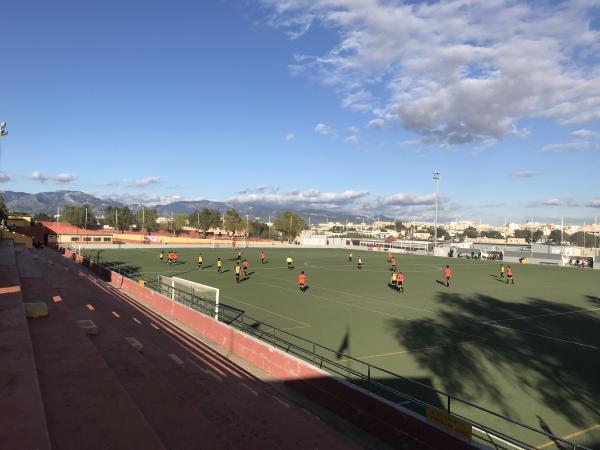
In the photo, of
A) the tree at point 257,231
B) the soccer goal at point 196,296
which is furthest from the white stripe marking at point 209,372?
the tree at point 257,231

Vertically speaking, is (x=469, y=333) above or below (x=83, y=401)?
below

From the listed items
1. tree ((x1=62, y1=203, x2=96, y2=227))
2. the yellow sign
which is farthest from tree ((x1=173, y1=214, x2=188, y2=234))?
the yellow sign

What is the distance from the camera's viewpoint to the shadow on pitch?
39.1 feet

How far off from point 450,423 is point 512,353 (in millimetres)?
9528

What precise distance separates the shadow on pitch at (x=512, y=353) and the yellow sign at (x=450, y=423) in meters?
3.44

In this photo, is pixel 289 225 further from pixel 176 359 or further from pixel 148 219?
pixel 176 359

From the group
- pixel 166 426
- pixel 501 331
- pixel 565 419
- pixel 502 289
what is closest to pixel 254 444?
pixel 166 426

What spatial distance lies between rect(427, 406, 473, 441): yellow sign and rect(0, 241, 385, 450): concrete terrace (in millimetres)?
1480

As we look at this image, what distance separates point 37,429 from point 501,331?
63.4 ft

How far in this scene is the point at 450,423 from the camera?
325 inches

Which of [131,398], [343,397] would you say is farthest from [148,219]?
[131,398]

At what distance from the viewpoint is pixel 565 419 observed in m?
10.5

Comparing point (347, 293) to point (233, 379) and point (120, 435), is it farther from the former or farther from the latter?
point (120, 435)

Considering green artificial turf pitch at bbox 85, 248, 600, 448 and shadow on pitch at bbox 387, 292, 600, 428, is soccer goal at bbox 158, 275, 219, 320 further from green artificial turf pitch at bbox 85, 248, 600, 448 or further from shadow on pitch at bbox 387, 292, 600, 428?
shadow on pitch at bbox 387, 292, 600, 428
